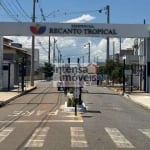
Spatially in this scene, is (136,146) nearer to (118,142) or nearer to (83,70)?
(118,142)

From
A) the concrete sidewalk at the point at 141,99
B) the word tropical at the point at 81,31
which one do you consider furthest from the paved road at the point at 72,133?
the word tropical at the point at 81,31

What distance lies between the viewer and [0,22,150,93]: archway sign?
52406 mm

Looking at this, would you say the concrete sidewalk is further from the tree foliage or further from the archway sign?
the tree foliage

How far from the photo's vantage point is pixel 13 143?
14.6m

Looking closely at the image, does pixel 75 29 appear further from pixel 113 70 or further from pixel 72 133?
pixel 72 133

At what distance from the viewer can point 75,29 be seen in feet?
172

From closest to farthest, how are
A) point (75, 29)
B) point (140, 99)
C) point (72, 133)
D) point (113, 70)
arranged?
1. point (72, 133)
2. point (140, 99)
3. point (75, 29)
4. point (113, 70)

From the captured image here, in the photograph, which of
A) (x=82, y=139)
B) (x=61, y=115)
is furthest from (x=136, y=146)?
(x=61, y=115)

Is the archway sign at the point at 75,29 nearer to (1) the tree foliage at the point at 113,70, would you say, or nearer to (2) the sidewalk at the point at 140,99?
(2) the sidewalk at the point at 140,99

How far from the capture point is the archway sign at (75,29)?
52406 millimetres

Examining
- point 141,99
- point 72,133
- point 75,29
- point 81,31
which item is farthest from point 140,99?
point 72,133

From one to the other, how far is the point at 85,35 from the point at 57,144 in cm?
3883

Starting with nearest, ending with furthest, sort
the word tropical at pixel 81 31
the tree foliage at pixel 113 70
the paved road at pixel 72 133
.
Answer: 1. the paved road at pixel 72 133
2. the word tropical at pixel 81 31
3. the tree foliage at pixel 113 70

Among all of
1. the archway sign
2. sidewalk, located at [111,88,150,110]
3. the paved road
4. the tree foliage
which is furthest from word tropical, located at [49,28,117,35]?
the paved road
